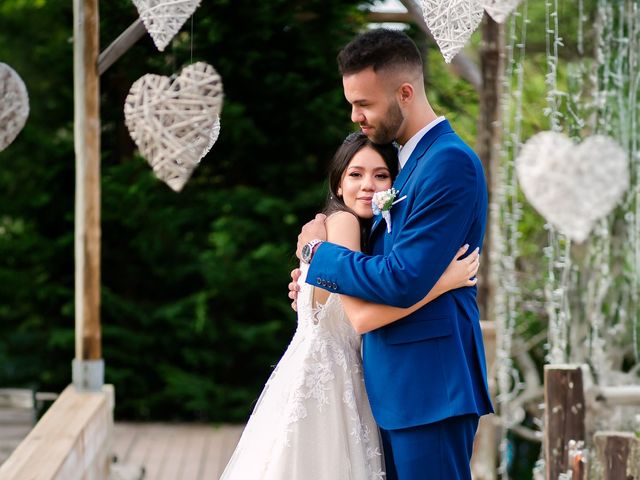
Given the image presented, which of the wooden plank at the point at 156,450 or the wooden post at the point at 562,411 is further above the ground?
the wooden post at the point at 562,411

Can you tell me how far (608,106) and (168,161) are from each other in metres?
3.21

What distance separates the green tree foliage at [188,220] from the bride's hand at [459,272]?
12.3 ft

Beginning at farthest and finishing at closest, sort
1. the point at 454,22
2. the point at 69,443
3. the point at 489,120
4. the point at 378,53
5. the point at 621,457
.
Result: the point at 489,120, the point at 69,443, the point at 621,457, the point at 454,22, the point at 378,53

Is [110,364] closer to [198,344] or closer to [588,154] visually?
[198,344]

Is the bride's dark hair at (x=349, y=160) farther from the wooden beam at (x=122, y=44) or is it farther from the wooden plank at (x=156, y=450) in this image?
the wooden plank at (x=156, y=450)

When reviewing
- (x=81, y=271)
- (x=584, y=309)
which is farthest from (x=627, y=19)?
(x=81, y=271)

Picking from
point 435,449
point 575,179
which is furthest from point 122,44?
point 575,179

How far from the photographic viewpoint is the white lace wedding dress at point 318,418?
226cm

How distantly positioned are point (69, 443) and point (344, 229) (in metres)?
1.37

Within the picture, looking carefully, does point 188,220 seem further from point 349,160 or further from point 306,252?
point 306,252

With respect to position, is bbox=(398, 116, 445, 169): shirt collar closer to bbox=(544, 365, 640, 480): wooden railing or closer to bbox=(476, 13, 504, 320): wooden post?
bbox=(544, 365, 640, 480): wooden railing

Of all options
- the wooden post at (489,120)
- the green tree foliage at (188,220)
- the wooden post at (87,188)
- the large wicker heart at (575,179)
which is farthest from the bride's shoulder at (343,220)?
the green tree foliage at (188,220)

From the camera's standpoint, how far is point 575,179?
1.73 metres

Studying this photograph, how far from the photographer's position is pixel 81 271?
3.93 metres
